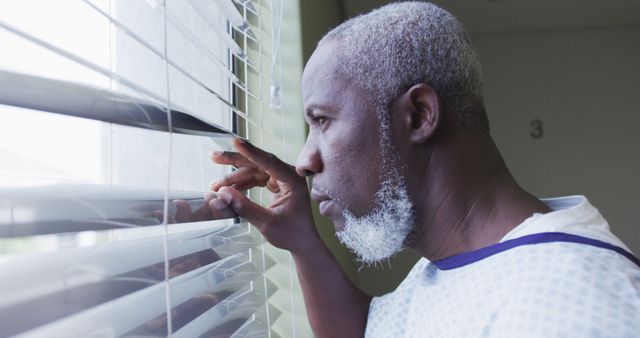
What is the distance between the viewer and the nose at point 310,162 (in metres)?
0.83

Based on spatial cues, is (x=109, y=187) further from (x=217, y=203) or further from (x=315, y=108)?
(x=315, y=108)

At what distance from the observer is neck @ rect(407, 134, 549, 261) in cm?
77

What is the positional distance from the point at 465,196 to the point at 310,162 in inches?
9.2

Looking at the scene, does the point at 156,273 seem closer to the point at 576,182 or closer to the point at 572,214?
the point at 572,214

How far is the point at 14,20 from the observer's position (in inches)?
18.2

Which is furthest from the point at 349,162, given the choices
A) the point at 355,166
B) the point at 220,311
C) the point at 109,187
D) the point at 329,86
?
the point at 109,187

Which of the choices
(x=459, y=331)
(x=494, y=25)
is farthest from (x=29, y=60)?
(x=494, y=25)

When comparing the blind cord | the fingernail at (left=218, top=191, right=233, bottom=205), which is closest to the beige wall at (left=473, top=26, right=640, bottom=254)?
the blind cord

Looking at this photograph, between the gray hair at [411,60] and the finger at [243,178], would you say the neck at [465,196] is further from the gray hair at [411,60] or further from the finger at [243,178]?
the finger at [243,178]

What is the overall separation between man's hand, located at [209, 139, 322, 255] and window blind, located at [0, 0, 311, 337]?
3 centimetres

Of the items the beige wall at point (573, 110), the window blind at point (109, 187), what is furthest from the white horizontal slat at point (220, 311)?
the beige wall at point (573, 110)

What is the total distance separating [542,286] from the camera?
0.58 metres

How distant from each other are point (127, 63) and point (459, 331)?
A: 539 millimetres

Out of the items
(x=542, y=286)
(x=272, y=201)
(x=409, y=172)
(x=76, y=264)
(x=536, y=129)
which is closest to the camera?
(x=76, y=264)
